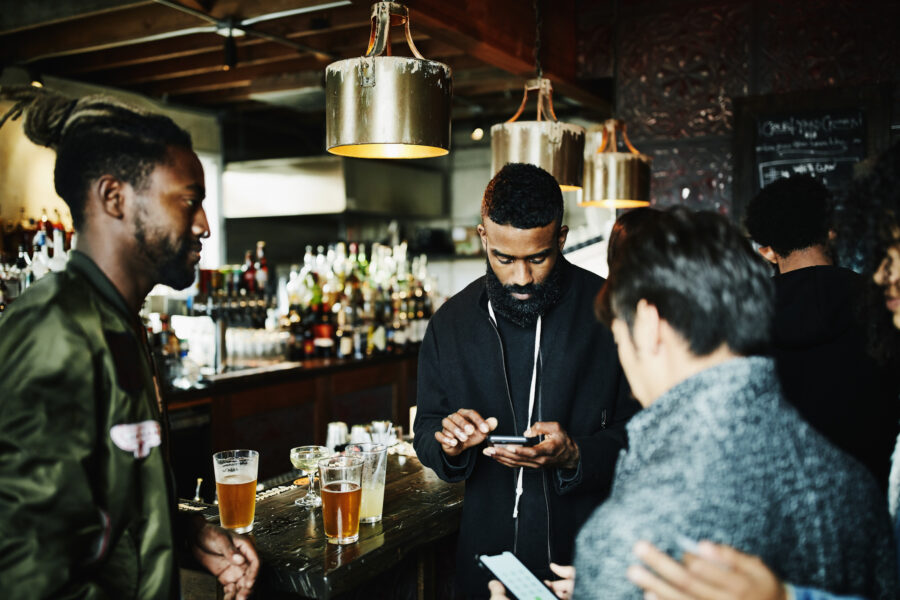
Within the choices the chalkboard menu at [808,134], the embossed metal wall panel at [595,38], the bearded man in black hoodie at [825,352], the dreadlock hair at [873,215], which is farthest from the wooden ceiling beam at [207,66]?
the dreadlock hair at [873,215]

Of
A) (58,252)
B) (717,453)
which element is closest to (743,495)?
(717,453)

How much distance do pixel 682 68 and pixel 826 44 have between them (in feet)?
2.62

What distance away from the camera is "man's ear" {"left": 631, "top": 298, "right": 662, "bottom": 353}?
101 centimetres

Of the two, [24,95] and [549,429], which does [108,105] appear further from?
[24,95]

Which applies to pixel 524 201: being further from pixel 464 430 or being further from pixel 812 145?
pixel 812 145

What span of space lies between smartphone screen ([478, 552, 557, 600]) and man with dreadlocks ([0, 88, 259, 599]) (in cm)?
57

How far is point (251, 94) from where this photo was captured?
573 centimetres

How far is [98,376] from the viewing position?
1.13 meters

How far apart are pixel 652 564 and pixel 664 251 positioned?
1.35 ft

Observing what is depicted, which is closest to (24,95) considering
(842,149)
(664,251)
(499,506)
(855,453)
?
(499,506)

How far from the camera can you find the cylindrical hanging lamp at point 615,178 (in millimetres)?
2967

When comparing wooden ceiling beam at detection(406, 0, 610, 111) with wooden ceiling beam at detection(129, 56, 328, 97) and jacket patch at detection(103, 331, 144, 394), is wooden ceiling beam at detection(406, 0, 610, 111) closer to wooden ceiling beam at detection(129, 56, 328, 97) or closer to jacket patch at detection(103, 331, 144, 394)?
wooden ceiling beam at detection(129, 56, 328, 97)

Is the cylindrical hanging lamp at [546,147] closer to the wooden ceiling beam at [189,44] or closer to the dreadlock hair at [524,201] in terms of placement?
the dreadlock hair at [524,201]

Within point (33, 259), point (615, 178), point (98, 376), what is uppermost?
point (615, 178)
